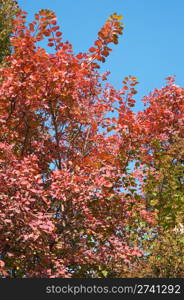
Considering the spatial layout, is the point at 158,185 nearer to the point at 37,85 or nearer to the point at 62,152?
the point at 62,152

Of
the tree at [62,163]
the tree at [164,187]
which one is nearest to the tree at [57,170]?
the tree at [62,163]

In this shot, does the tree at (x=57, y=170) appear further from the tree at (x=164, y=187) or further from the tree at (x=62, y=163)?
the tree at (x=164, y=187)

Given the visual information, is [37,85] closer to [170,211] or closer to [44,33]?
[44,33]

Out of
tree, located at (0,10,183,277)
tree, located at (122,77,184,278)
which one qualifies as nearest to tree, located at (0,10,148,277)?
tree, located at (0,10,183,277)

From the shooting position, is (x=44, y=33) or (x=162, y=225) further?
(x=162, y=225)

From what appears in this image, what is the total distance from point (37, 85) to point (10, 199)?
2572 mm

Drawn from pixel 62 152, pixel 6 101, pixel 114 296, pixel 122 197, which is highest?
pixel 6 101

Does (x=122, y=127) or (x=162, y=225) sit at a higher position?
(x=122, y=127)

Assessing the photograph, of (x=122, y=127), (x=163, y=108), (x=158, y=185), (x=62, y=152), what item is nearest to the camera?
(x=122, y=127)

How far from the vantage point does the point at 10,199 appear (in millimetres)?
5828

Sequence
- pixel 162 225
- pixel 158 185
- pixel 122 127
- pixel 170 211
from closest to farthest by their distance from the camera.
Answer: pixel 122 127
pixel 162 225
pixel 170 211
pixel 158 185

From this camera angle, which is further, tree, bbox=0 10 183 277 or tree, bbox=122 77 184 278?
tree, bbox=122 77 184 278

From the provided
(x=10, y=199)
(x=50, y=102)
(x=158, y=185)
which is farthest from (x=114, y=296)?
(x=158, y=185)

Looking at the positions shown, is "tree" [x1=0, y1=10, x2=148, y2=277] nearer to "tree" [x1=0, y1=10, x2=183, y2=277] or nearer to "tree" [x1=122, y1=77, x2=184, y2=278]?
"tree" [x1=0, y1=10, x2=183, y2=277]
